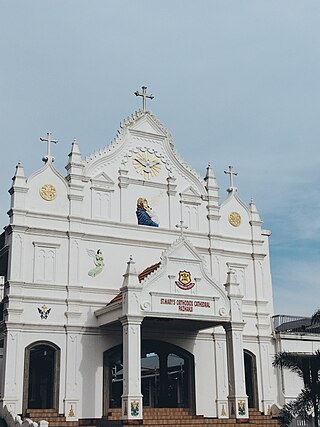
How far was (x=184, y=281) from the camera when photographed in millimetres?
24875

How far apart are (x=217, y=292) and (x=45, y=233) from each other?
758cm

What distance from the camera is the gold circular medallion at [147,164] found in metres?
29.2

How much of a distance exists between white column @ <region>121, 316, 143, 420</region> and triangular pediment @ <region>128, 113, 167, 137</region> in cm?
1019

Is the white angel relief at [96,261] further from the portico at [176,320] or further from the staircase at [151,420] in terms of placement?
the staircase at [151,420]

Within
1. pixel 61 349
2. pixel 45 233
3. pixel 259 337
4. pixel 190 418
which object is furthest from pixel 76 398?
pixel 259 337

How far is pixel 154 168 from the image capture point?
29562 mm

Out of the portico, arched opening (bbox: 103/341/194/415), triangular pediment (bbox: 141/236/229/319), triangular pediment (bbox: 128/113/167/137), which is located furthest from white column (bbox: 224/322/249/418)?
triangular pediment (bbox: 128/113/167/137)

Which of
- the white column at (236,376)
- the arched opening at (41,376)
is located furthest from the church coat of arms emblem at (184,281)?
the arched opening at (41,376)

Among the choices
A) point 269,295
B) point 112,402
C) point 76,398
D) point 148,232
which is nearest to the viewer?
point 76,398

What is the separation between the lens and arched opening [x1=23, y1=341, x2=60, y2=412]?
2425 cm

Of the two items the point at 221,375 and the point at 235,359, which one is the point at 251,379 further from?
the point at 235,359

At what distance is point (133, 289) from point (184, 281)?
2420mm

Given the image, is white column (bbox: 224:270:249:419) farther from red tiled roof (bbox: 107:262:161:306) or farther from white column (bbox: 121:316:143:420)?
white column (bbox: 121:316:143:420)

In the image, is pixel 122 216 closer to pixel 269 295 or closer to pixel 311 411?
pixel 269 295
